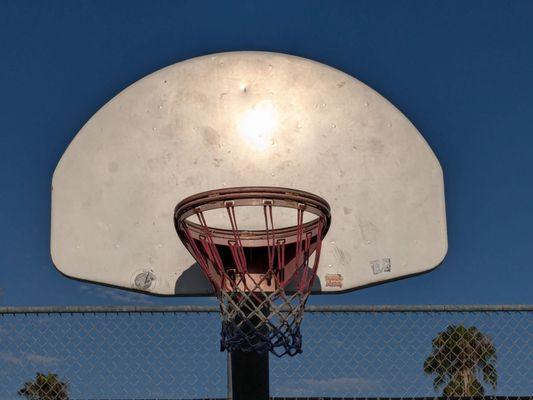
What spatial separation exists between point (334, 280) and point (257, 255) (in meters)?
0.59

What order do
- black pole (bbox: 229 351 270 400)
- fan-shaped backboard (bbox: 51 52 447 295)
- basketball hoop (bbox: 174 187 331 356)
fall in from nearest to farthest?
basketball hoop (bbox: 174 187 331 356), black pole (bbox: 229 351 270 400), fan-shaped backboard (bbox: 51 52 447 295)

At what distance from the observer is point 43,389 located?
5.79m

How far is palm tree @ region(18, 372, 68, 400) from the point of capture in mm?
5598

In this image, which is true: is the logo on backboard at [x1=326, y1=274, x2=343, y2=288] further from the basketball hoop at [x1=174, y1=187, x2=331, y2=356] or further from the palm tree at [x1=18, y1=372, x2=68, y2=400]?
the palm tree at [x1=18, y1=372, x2=68, y2=400]

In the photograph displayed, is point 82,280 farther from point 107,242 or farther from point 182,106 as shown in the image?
point 182,106

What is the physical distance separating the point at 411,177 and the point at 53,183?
213 cm

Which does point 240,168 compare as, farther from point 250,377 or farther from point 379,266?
point 250,377

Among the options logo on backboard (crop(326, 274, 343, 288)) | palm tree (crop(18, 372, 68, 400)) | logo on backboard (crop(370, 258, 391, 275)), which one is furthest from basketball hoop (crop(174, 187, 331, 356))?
palm tree (crop(18, 372, 68, 400))

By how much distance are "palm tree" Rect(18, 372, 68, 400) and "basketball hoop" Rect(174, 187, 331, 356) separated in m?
1.50

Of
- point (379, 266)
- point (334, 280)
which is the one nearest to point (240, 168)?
point (334, 280)

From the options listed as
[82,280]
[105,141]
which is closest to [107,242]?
[82,280]

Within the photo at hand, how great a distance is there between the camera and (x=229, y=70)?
5.30 metres

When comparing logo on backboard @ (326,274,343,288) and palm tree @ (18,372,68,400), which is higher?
logo on backboard @ (326,274,343,288)

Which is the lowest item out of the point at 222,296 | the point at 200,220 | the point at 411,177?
the point at 222,296
